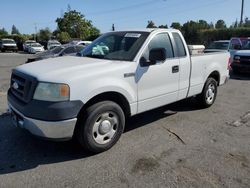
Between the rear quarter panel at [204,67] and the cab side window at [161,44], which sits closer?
the cab side window at [161,44]

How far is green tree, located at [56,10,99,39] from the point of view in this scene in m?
55.6

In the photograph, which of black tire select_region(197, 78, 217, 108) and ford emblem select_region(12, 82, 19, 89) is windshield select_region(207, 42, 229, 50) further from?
ford emblem select_region(12, 82, 19, 89)

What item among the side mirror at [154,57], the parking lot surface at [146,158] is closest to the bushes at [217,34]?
the parking lot surface at [146,158]

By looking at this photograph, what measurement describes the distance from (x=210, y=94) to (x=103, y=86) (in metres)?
3.57

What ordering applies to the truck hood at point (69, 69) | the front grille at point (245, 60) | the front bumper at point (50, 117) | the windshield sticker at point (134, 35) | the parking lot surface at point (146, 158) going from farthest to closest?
the front grille at point (245, 60), the windshield sticker at point (134, 35), the truck hood at point (69, 69), the front bumper at point (50, 117), the parking lot surface at point (146, 158)

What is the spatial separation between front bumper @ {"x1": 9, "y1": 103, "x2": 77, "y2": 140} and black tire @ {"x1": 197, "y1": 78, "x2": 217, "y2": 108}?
364 cm

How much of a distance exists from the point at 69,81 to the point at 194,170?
204cm

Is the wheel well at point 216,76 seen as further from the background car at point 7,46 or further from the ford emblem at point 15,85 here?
the background car at point 7,46

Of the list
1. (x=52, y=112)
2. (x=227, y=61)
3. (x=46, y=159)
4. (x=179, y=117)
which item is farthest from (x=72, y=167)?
(x=227, y=61)

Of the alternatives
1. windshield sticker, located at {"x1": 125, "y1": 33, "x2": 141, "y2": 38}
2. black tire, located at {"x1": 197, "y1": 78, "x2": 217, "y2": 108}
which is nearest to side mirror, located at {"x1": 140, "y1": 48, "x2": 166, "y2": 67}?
windshield sticker, located at {"x1": 125, "y1": 33, "x2": 141, "y2": 38}

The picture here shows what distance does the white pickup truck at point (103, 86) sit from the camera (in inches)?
142

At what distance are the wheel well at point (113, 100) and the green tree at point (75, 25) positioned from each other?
53.0 m


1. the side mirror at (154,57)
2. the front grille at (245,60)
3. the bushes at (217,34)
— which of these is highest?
the bushes at (217,34)

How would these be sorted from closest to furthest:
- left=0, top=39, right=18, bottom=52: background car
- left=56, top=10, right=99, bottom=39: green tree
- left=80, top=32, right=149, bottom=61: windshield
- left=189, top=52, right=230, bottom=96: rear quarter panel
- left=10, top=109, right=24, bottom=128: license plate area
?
left=10, top=109, right=24, bottom=128: license plate area < left=80, top=32, right=149, bottom=61: windshield < left=189, top=52, right=230, bottom=96: rear quarter panel < left=0, top=39, right=18, bottom=52: background car < left=56, top=10, right=99, bottom=39: green tree
